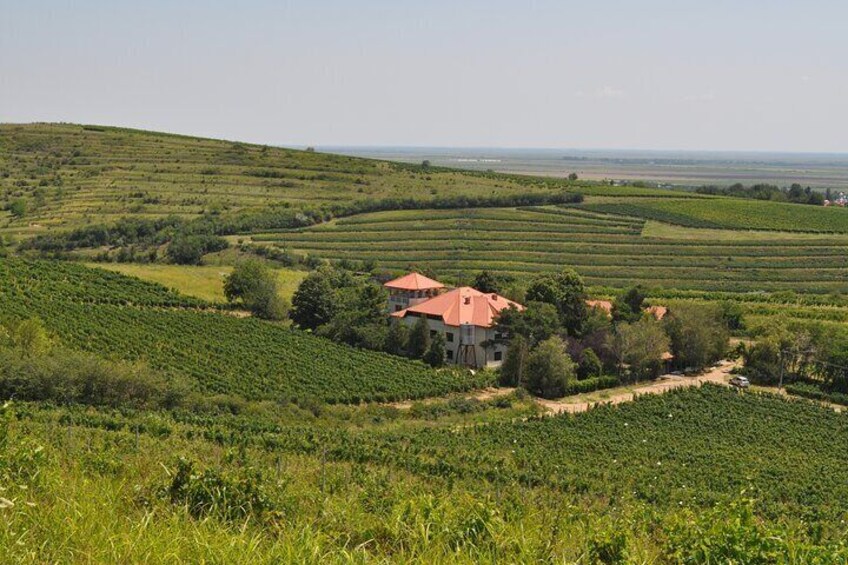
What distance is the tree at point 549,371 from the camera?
44.9 meters

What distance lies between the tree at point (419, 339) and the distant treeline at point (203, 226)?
40.8 metres

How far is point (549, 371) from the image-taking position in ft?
147

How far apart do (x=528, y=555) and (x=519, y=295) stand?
5274 cm

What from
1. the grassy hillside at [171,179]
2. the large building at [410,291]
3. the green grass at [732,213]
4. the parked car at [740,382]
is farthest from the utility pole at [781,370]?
the grassy hillside at [171,179]

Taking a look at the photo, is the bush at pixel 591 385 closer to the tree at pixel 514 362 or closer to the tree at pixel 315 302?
the tree at pixel 514 362

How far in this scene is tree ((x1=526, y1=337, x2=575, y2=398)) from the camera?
1768 inches

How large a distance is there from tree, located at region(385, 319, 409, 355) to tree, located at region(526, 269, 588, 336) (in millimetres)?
9384

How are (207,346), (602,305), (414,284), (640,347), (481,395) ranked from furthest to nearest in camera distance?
(414,284) → (602,305) → (207,346) → (640,347) → (481,395)

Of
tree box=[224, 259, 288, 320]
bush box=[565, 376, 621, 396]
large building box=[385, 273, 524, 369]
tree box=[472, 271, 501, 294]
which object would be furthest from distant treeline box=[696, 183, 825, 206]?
bush box=[565, 376, 621, 396]

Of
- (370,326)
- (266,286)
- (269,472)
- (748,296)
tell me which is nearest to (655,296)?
(748,296)

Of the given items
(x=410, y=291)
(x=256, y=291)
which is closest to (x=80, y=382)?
(x=256, y=291)

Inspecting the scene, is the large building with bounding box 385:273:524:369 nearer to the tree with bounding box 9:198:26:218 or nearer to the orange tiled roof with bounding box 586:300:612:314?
the orange tiled roof with bounding box 586:300:612:314

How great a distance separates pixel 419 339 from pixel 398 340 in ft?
5.56

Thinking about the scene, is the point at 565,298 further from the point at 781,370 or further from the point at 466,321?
the point at 781,370
